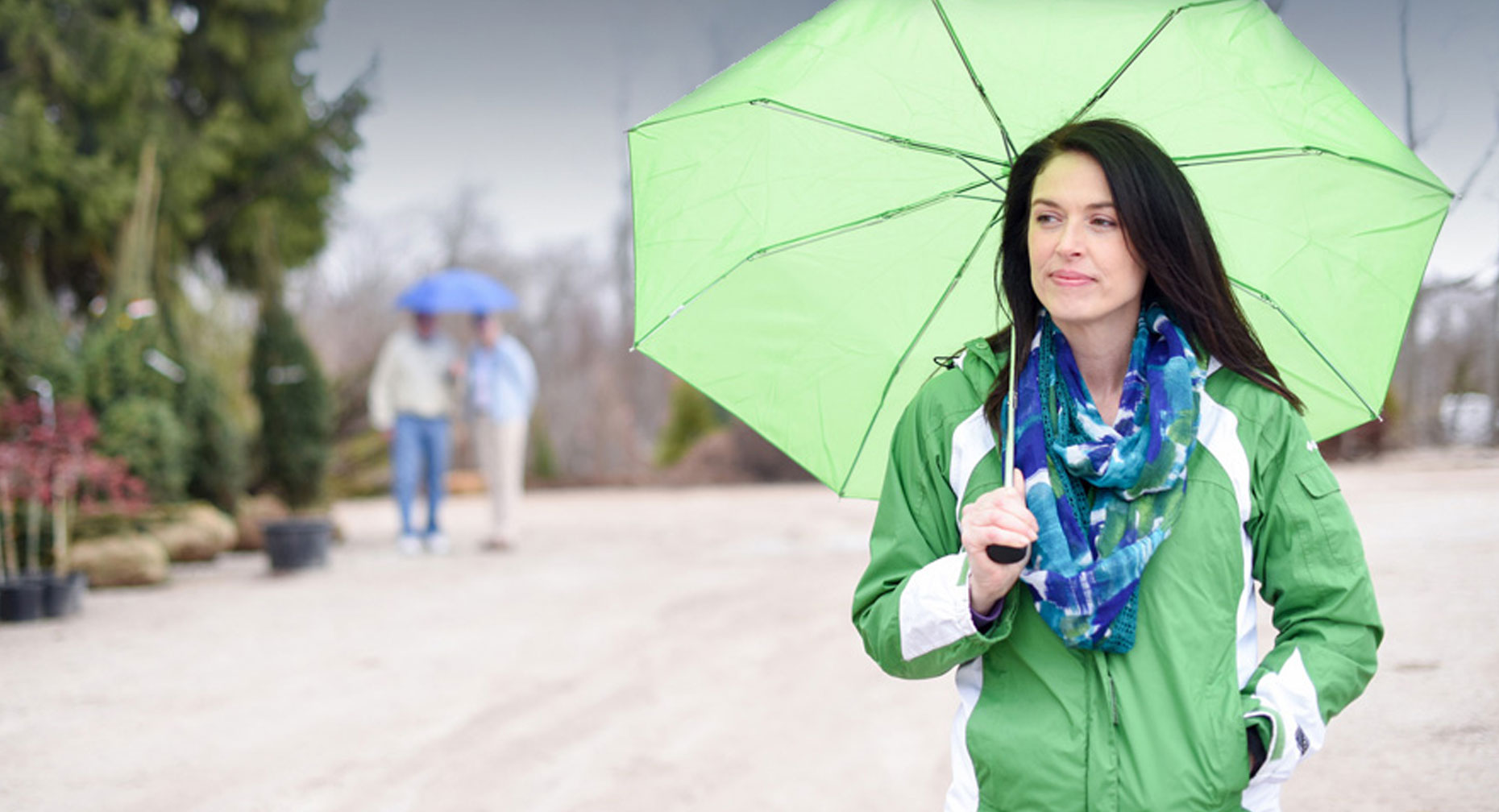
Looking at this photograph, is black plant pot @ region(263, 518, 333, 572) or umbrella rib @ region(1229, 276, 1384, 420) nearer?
umbrella rib @ region(1229, 276, 1384, 420)

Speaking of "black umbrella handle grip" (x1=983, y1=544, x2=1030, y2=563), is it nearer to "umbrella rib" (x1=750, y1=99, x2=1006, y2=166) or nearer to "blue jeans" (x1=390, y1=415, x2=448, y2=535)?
"umbrella rib" (x1=750, y1=99, x2=1006, y2=166)

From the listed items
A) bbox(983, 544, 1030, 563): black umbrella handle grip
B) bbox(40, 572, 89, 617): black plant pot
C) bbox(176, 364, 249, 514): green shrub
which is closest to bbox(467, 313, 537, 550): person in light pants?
bbox(176, 364, 249, 514): green shrub

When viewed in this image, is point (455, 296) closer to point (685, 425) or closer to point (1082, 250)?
point (1082, 250)

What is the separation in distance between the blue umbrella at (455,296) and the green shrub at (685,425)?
8.53 meters

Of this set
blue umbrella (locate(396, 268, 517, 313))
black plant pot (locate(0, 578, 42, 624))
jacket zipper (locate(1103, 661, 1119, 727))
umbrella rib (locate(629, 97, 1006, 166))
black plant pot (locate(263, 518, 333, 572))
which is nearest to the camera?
jacket zipper (locate(1103, 661, 1119, 727))

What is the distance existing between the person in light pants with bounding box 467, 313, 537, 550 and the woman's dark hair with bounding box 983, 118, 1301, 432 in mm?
8852

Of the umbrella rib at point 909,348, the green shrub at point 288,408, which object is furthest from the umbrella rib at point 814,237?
the green shrub at point 288,408

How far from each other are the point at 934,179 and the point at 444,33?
19.3 m

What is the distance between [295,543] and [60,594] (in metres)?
1.98

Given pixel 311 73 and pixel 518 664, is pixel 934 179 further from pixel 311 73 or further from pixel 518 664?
pixel 311 73

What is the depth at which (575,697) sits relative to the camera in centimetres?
533

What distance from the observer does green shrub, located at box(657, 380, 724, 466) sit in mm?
18969

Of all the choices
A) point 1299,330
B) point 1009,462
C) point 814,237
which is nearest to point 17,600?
point 814,237

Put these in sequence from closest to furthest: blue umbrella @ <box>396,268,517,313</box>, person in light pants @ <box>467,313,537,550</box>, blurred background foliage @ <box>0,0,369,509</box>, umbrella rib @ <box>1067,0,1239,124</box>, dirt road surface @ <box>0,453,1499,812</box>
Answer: umbrella rib @ <box>1067,0,1239,124</box>
dirt road surface @ <box>0,453,1499,812</box>
blurred background foliage @ <box>0,0,369,509</box>
blue umbrella @ <box>396,268,517,313</box>
person in light pants @ <box>467,313,537,550</box>
